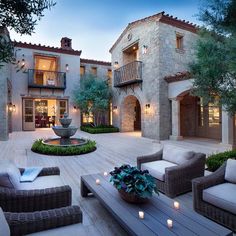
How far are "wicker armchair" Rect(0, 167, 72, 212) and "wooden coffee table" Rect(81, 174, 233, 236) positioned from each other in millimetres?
511

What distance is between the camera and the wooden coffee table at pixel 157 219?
195cm

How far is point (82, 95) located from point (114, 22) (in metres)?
5.38

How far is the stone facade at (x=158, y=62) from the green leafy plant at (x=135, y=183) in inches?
324

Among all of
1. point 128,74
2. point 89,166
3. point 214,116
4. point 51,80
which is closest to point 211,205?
point 89,166

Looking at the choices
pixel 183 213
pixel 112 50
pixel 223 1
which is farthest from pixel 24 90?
pixel 183 213

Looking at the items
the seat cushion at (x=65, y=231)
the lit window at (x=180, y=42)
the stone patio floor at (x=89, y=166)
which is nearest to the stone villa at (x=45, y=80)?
the stone patio floor at (x=89, y=166)

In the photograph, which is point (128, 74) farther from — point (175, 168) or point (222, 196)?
point (222, 196)

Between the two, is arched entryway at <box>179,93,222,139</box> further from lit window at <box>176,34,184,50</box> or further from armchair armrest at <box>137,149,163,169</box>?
armchair armrest at <box>137,149,163,169</box>

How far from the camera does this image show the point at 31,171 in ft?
11.2

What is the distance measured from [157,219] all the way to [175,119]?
870 cm

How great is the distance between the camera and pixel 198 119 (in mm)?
11742

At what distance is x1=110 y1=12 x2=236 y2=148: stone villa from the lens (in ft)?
34.4

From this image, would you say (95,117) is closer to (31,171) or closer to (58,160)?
(58,160)

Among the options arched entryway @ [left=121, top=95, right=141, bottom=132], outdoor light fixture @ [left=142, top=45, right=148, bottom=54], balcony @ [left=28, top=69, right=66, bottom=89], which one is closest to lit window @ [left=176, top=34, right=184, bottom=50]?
outdoor light fixture @ [left=142, top=45, right=148, bottom=54]
